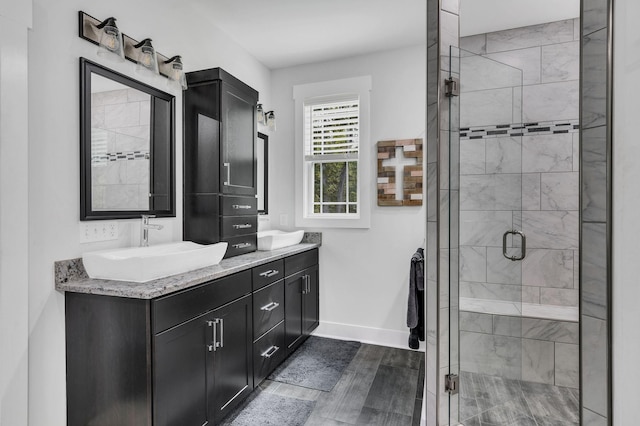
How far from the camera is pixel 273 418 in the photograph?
2.03 metres

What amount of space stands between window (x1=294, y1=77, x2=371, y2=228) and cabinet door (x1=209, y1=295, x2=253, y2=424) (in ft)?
4.93

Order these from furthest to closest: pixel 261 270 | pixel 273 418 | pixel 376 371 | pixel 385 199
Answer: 1. pixel 385 199
2. pixel 376 371
3. pixel 261 270
4. pixel 273 418

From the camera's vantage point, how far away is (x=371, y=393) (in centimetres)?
234

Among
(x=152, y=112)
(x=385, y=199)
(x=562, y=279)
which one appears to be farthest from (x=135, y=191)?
(x=562, y=279)

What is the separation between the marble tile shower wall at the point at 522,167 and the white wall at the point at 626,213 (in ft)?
3.78

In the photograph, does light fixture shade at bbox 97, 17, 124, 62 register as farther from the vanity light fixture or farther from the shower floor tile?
the shower floor tile

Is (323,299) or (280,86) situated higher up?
(280,86)

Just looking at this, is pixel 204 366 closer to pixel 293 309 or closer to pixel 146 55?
pixel 293 309

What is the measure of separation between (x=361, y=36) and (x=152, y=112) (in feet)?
6.12

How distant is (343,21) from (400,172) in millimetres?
1364

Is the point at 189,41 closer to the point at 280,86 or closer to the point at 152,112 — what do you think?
the point at 152,112

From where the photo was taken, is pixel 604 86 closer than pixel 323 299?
Yes

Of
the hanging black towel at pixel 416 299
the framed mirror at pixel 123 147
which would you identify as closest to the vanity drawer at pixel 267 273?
the framed mirror at pixel 123 147

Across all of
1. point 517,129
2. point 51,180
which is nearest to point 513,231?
point 517,129
